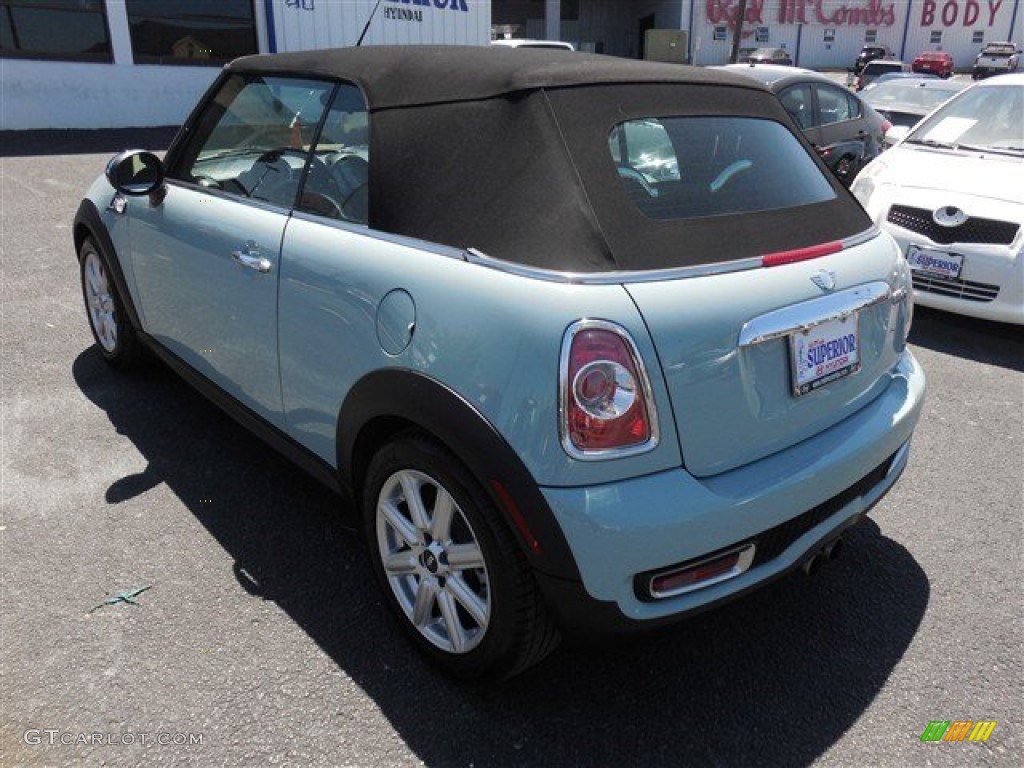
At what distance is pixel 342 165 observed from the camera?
8.42 ft

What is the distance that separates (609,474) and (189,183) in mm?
2389

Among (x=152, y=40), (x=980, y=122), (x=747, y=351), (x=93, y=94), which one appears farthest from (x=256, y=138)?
(x=152, y=40)

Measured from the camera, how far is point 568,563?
5.95 feet

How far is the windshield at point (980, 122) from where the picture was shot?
6.03 m

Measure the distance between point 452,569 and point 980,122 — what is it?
622 centimetres

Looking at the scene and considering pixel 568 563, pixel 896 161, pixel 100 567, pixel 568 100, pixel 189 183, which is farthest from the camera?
pixel 896 161

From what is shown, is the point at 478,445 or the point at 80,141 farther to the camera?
the point at 80,141

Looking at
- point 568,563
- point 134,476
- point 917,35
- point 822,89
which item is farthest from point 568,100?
point 917,35

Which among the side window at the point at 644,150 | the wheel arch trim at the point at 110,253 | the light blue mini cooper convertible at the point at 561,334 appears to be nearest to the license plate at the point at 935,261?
the light blue mini cooper convertible at the point at 561,334

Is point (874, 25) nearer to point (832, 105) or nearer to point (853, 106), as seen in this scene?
point (853, 106)

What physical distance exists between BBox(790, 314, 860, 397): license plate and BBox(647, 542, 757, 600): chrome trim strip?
17.4 inches

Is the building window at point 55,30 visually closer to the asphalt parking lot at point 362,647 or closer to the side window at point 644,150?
the asphalt parking lot at point 362,647

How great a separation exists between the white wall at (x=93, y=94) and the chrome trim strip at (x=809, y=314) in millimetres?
13448

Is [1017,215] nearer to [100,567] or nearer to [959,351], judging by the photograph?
[959,351]
